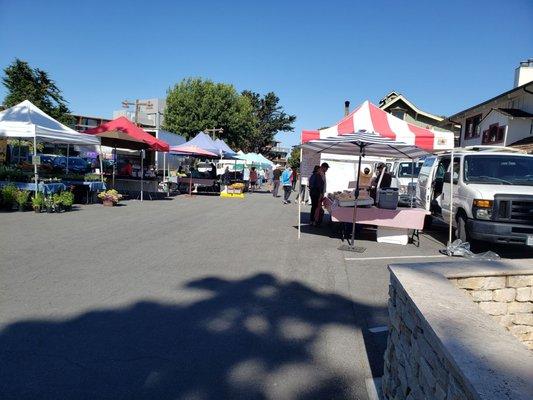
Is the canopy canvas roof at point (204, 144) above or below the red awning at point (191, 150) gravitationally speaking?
above

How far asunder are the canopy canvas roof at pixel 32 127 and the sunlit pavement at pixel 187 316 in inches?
185

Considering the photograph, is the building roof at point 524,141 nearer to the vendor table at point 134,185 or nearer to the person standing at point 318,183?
the person standing at point 318,183

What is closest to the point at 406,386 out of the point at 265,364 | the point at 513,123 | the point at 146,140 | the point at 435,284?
the point at 435,284

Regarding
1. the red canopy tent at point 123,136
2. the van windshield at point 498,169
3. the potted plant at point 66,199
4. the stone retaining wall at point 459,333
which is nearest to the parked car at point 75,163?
the red canopy tent at point 123,136

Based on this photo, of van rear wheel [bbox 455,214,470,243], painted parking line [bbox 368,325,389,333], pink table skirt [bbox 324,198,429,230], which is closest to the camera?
painted parking line [bbox 368,325,389,333]

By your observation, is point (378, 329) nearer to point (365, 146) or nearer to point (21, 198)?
point (365, 146)

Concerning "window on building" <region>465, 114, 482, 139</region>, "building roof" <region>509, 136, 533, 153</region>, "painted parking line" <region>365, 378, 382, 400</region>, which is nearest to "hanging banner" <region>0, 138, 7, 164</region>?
"painted parking line" <region>365, 378, 382, 400</region>

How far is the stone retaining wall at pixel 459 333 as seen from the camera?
1746mm

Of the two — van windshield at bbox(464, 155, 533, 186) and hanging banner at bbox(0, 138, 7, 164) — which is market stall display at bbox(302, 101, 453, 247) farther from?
hanging banner at bbox(0, 138, 7, 164)

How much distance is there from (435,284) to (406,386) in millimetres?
737

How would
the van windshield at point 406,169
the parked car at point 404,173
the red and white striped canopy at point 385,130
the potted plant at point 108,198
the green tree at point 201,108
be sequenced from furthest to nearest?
the green tree at point 201,108
the van windshield at point 406,169
the parked car at point 404,173
the potted plant at point 108,198
the red and white striped canopy at point 385,130

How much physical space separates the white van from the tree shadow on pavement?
4.35m

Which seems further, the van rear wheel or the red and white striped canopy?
the red and white striped canopy

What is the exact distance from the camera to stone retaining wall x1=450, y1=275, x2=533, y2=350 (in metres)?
3.49
